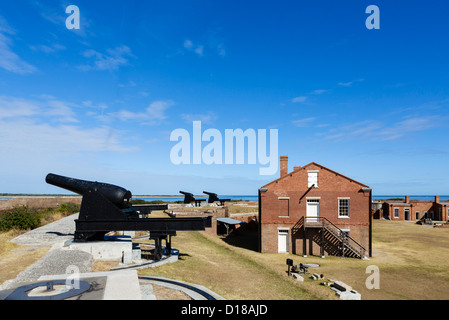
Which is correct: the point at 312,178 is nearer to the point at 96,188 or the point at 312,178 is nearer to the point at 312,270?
the point at 312,270

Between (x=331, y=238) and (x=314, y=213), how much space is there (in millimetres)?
2369

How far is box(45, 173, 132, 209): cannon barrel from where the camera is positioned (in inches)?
561

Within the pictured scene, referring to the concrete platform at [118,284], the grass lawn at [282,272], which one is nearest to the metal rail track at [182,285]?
the grass lawn at [282,272]

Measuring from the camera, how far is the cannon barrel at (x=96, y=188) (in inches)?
561

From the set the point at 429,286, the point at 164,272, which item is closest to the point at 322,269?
the point at 429,286

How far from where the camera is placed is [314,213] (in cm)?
2447

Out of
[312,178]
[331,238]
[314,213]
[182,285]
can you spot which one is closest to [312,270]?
[331,238]

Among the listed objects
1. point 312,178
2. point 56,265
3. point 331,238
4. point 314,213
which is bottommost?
point 331,238

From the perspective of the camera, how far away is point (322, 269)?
18.5 m

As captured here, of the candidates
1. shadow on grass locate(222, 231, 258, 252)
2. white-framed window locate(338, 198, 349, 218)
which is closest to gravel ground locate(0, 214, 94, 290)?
shadow on grass locate(222, 231, 258, 252)

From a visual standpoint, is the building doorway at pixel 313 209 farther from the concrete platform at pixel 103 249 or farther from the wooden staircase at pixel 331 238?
the concrete platform at pixel 103 249
